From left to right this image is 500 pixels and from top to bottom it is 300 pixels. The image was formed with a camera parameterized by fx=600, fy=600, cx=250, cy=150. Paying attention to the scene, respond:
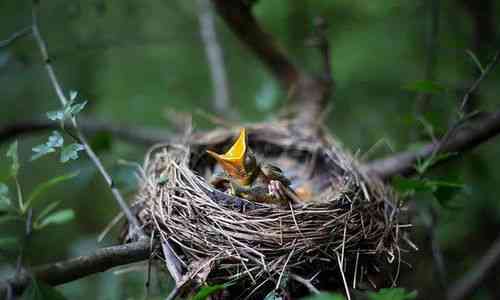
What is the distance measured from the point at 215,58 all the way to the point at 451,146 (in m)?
1.60

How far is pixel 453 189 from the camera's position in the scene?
7.09ft

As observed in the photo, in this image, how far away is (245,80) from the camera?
440 cm

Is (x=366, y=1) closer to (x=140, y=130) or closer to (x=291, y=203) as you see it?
(x=140, y=130)

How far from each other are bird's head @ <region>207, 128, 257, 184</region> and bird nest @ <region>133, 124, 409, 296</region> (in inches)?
6.4

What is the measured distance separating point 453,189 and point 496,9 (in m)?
1.75

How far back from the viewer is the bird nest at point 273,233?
6.08 ft

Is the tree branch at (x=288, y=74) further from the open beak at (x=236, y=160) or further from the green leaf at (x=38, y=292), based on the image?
the green leaf at (x=38, y=292)

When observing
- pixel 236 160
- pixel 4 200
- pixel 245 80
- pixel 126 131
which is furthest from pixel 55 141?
pixel 245 80

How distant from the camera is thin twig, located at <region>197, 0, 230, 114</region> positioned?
11.6 feet

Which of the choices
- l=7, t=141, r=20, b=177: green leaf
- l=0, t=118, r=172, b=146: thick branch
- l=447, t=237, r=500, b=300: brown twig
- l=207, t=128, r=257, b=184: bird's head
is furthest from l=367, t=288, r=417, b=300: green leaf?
l=0, t=118, r=172, b=146: thick branch

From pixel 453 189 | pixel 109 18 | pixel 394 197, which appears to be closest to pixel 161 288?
pixel 394 197

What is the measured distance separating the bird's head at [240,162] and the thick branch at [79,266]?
553 millimetres

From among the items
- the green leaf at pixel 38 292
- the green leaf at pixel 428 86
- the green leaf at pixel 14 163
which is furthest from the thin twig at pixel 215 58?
the green leaf at pixel 38 292

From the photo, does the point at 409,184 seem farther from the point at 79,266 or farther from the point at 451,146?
the point at 79,266
